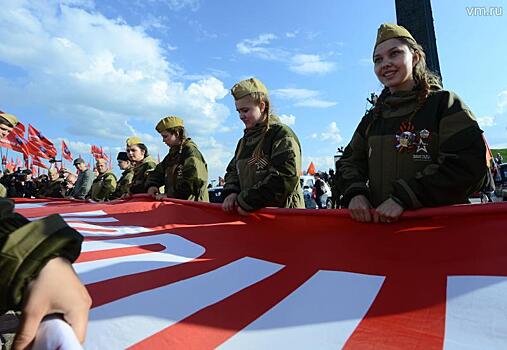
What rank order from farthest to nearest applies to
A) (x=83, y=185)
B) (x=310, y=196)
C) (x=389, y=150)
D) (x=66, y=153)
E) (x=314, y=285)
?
(x=66, y=153)
(x=310, y=196)
(x=83, y=185)
(x=389, y=150)
(x=314, y=285)

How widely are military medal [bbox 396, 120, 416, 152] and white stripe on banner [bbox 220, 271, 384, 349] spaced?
78cm

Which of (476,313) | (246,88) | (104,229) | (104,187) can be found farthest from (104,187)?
(476,313)

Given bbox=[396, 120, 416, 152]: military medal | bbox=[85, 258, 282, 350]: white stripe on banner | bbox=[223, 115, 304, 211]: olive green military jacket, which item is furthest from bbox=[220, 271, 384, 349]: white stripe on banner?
bbox=[223, 115, 304, 211]: olive green military jacket

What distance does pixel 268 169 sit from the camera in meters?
2.94

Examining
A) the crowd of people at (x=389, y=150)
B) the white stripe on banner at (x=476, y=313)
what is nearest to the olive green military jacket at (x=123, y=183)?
the crowd of people at (x=389, y=150)

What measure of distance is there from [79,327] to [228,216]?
2101mm

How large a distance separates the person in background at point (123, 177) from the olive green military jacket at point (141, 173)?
2.91ft

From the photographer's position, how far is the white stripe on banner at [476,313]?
3.48 ft

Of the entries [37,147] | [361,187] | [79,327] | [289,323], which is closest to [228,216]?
[361,187]

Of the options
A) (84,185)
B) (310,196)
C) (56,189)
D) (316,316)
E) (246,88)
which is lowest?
(310,196)

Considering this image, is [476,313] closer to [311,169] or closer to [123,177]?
[123,177]

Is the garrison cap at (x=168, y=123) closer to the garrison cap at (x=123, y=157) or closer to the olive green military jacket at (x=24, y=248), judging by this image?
the garrison cap at (x=123, y=157)

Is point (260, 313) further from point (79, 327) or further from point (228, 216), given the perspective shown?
point (228, 216)

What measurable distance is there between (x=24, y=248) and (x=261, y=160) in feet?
7.81
